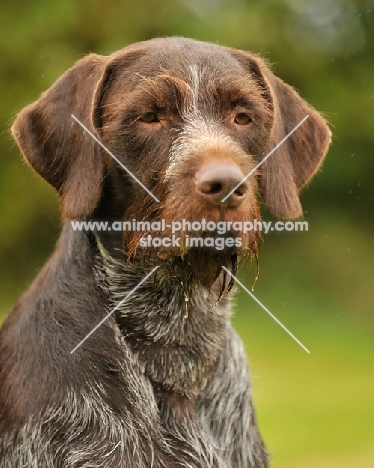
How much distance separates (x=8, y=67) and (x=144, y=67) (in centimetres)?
912

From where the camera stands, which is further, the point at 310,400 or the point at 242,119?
the point at 310,400

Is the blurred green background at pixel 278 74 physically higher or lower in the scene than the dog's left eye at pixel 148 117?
higher

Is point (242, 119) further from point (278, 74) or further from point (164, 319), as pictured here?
point (278, 74)

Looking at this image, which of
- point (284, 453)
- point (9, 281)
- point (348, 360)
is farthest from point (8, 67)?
point (284, 453)

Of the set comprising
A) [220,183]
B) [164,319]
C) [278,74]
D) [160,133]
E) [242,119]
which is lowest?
[164,319]

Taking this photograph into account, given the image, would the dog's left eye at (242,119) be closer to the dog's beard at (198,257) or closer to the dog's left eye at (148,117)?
the dog's left eye at (148,117)

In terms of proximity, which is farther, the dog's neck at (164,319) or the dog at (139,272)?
the dog's neck at (164,319)

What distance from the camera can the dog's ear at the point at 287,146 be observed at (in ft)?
13.2

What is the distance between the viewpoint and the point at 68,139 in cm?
389

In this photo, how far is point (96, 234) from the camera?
3.96 metres

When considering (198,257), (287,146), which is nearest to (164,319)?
(198,257)

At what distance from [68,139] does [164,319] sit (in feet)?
2.66

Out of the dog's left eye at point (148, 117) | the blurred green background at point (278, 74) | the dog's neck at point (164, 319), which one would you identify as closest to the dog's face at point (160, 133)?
the dog's left eye at point (148, 117)

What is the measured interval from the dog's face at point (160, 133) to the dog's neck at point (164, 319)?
0.16m
